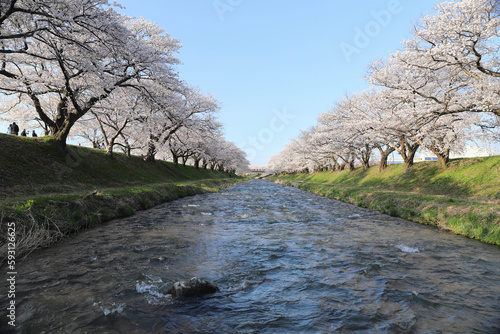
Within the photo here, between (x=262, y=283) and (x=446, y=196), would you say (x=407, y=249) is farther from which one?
(x=446, y=196)

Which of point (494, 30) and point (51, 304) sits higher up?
point (494, 30)

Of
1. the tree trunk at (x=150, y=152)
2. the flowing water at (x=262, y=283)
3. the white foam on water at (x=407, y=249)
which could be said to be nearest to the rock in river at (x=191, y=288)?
the flowing water at (x=262, y=283)

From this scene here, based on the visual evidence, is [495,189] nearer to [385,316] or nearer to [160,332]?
[385,316]

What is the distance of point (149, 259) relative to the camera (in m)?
7.41

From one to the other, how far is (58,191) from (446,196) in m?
26.8

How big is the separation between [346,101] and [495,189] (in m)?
25.5

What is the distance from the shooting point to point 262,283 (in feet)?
19.8

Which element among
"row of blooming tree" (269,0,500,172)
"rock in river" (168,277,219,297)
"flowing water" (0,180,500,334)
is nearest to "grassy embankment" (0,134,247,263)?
"flowing water" (0,180,500,334)

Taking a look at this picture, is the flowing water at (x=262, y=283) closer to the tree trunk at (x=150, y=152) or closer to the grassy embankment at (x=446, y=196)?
the grassy embankment at (x=446, y=196)

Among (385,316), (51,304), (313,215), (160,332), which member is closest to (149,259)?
(51,304)

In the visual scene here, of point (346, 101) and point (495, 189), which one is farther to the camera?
point (346, 101)

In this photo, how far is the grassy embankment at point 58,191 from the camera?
8.36 meters

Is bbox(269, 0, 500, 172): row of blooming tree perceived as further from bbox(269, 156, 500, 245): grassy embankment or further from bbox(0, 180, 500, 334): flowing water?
bbox(0, 180, 500, 334): flowing water

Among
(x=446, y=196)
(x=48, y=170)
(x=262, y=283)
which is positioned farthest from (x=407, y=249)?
(x=48, y=170)
